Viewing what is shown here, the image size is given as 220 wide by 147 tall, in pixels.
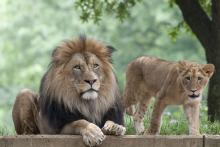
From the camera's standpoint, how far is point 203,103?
10664 millimetres

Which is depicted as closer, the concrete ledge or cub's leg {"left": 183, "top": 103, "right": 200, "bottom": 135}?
the concrete ledge

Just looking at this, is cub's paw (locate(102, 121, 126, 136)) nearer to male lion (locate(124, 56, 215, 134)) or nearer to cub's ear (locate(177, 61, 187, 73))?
male lion (locate(124, 56, 215, 134))

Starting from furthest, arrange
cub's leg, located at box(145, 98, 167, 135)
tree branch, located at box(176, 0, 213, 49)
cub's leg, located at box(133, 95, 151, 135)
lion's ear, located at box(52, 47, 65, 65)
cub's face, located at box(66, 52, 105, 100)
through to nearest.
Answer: tree branch, located at box(176, 0, 213, 49) < cub's leg, located at box(133, 95, 151, 135) < cub's leg, located at box(145, 98, 167, 135) < lion's ear, located at box(52, 47, 65, 65) < cub's face, located at box(66, 52, 105, 100)

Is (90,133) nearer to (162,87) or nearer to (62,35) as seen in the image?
(162,87)

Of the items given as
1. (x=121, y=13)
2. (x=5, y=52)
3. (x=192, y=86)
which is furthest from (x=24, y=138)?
(x=5, y=52)

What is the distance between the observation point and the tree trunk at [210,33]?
353 inches

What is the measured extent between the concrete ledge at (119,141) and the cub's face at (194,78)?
887 millimetres

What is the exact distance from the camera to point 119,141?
635cm

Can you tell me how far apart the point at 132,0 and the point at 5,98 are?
1268cm

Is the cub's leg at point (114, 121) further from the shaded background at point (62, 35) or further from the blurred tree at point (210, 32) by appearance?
the shaded background at point (62, 35)

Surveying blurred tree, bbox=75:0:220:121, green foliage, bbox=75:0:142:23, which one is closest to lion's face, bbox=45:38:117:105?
blurred tree, bbox=75:0:220:121

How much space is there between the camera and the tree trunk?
8.97m

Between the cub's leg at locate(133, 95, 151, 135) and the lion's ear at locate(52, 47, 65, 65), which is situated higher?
the lion's ear at locate(52, 47, 65, 65)

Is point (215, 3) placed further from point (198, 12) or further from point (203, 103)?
point (203, 103)
